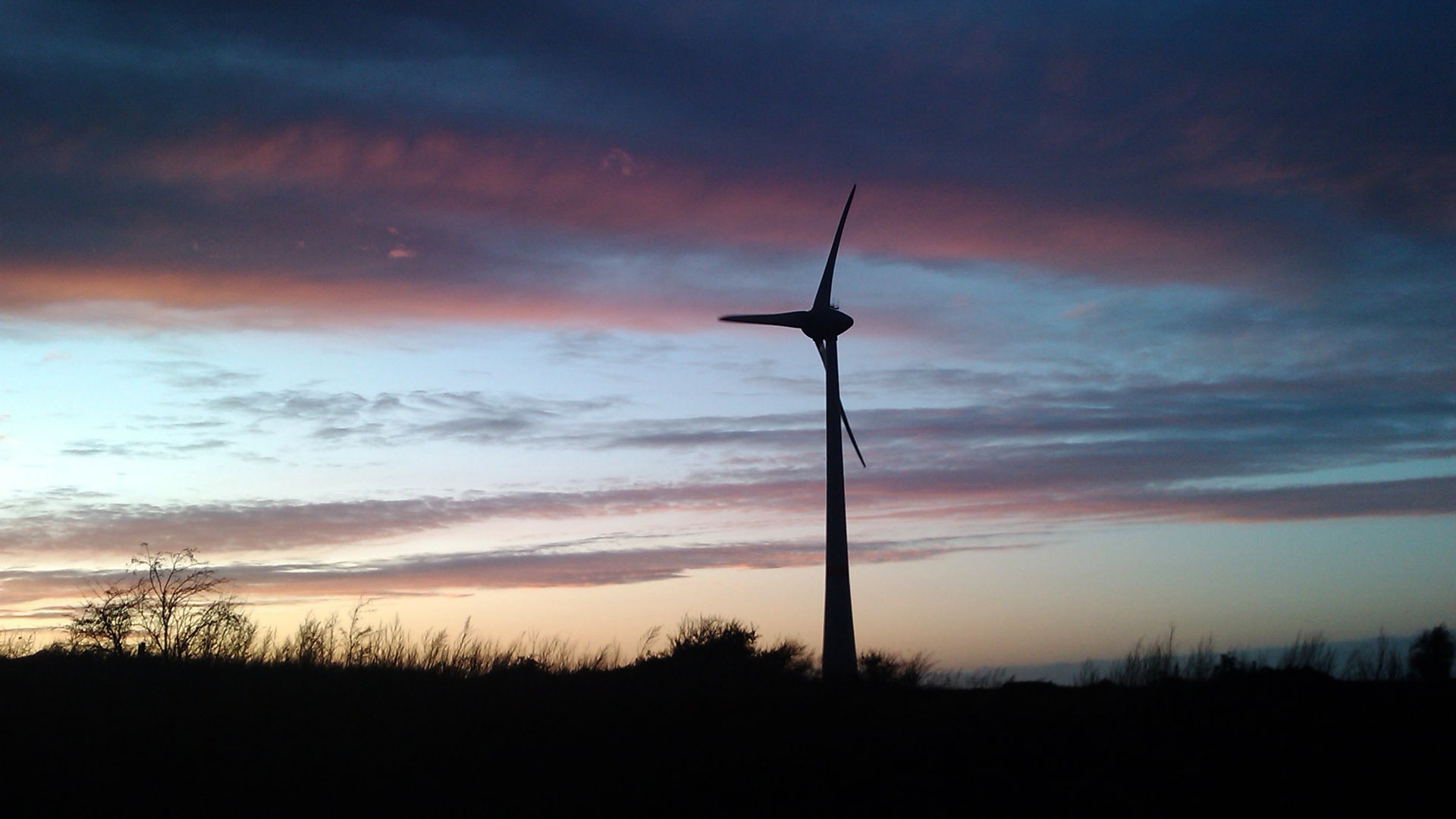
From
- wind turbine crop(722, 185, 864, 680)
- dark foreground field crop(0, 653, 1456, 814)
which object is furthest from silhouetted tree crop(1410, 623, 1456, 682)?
wind turbine crop(722, 185, 864, 680)

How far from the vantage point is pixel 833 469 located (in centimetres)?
3653

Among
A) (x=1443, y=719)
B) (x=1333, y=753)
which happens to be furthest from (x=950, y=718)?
(x=1443, y=719)

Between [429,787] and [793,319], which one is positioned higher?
[793,319]

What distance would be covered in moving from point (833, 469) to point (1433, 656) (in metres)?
17.7

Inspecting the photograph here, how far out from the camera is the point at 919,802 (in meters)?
12.4

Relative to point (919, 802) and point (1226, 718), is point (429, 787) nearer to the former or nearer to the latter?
point (919, 802)

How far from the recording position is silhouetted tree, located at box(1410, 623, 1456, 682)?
20.8 m

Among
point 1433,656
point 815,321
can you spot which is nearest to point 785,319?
point 815,321

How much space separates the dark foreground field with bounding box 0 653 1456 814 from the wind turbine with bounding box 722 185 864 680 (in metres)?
15.4

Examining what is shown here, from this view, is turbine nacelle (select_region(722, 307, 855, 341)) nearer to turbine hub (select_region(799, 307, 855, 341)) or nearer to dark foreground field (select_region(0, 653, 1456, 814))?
turbine hub (select_region(799, 307, 855, 341))

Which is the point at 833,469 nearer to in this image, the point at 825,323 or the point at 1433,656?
the point at 825,323

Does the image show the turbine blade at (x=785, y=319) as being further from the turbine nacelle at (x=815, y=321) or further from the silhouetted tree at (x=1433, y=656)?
the silhouetted tree at (x=1433, y=656)

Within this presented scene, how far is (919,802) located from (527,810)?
4428 millimetres

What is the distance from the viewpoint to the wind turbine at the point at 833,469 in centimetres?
3509
